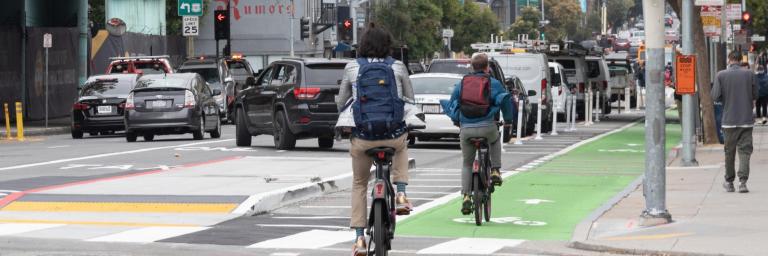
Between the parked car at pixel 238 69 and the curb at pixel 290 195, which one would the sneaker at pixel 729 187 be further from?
the parked car at pixel 238 69

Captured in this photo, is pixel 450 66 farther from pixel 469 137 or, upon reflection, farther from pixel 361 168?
pixel 361 168

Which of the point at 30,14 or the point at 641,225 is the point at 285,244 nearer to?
the point at 641,225

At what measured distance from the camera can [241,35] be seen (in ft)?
263

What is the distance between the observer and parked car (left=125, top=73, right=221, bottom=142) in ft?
105

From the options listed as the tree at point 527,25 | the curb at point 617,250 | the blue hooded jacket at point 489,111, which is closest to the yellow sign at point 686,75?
the blue hooded jacket at point 489,111

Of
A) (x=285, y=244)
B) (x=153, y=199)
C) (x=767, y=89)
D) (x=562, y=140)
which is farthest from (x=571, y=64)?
(x=285, y=244)

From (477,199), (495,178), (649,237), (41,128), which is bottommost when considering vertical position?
(41,128)

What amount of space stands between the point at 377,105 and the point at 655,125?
432 cm

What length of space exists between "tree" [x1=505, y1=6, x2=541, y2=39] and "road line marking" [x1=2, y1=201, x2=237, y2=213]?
11116 cm

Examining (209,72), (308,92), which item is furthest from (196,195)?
(209,72)

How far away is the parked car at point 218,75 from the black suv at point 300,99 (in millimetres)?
17053

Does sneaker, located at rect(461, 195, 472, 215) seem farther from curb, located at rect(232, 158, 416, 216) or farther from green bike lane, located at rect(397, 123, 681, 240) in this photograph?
curb, located at rect(232, 158, 416, 216)

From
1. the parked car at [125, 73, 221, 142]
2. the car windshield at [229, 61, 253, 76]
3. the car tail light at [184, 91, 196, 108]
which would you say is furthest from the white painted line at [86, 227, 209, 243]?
the car windshield at [229, 61, 253, 76]

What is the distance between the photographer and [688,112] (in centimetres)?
2489
